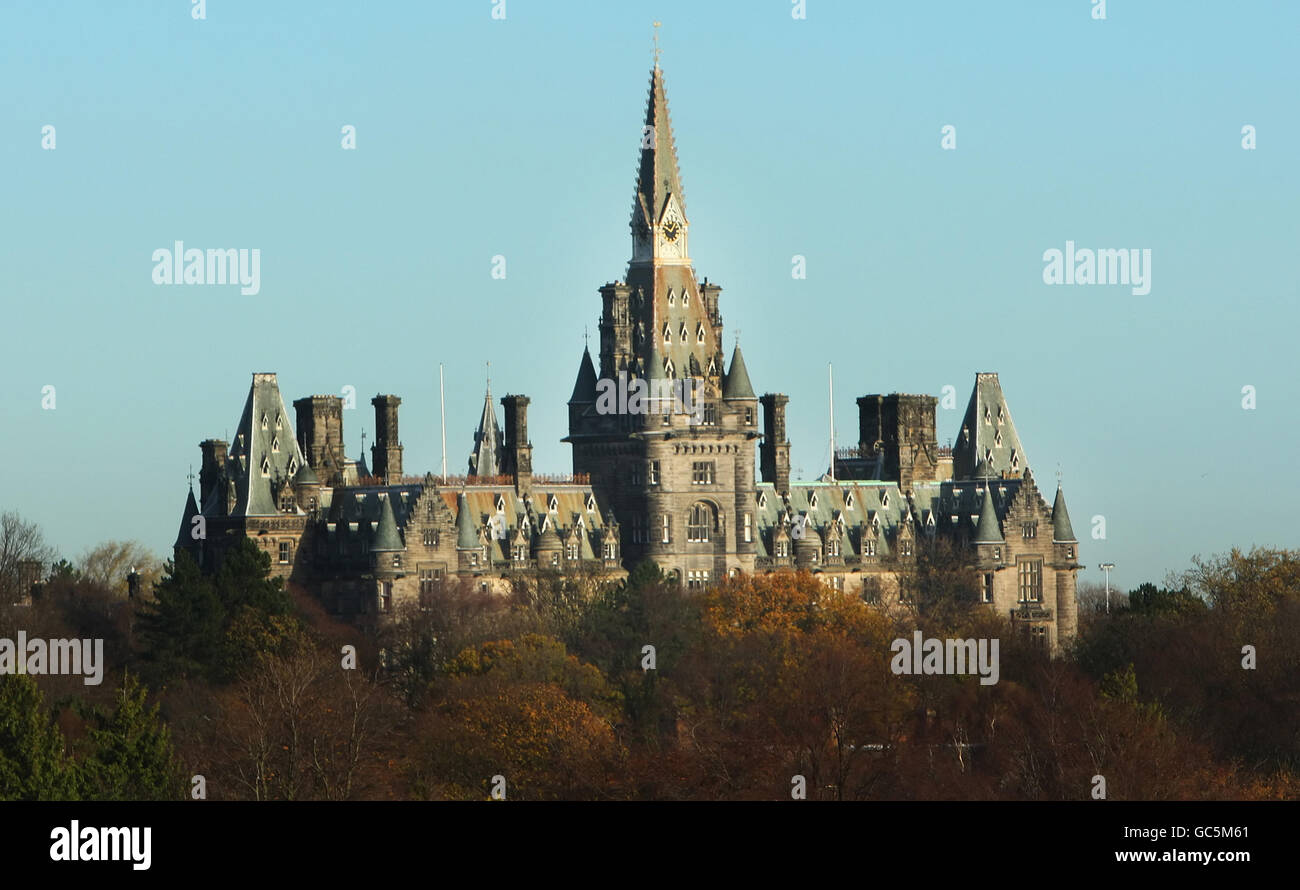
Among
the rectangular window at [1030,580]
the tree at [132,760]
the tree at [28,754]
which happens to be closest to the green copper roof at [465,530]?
the rectangular window at [1030,580]

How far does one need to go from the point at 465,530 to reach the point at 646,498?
9.39 meters

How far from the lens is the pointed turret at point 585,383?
5300 inches

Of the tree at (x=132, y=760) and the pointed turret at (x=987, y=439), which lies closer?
the tree at (x=132, y=760)

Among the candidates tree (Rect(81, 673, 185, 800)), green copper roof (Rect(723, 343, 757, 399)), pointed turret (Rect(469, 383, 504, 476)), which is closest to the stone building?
green copper roof (Rect(723, 343, 757, 399))

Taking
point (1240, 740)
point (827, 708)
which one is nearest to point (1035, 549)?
point (1240, 740)

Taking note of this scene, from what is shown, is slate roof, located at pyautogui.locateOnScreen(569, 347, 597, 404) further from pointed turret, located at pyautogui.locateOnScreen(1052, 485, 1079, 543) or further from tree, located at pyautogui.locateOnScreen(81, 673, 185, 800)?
tree, located at pyautogui.locateOnScreen(81, 673, 185, 800)

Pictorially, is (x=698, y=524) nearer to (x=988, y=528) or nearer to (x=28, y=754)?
(x=988, y=528)

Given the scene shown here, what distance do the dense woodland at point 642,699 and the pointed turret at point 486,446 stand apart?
29.7 m

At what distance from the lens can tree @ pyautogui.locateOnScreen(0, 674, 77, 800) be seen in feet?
201

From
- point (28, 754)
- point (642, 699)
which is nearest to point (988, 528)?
point (642, 699)

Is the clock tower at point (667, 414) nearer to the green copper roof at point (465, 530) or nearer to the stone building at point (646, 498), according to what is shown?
the stone building at point (646, 498)

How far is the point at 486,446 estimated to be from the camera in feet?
515
